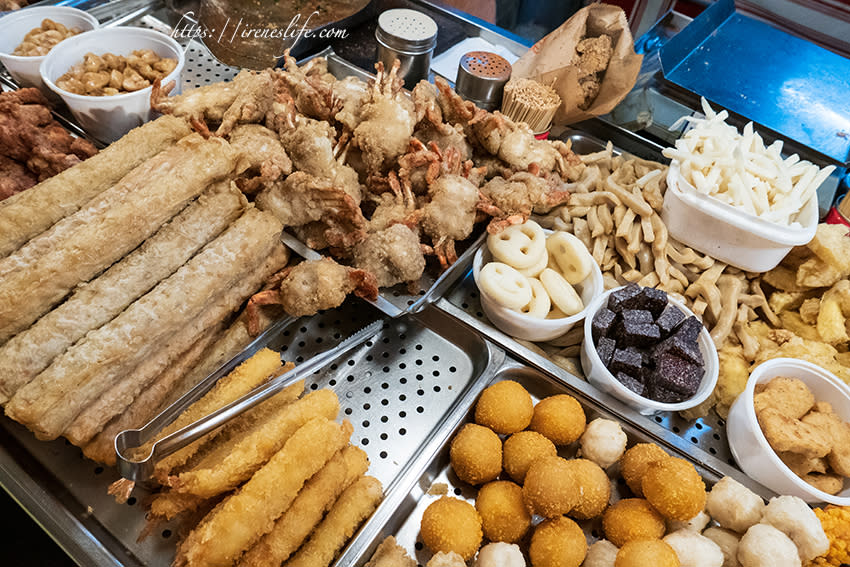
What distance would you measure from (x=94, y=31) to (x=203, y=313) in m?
2.08

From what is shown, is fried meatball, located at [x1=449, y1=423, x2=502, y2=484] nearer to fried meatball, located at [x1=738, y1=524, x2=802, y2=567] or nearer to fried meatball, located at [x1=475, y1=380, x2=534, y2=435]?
fried meatball, located at [x1=475, y1=380, x2=534, y2=435]

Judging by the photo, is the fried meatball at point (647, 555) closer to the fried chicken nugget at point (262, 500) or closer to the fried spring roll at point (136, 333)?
the fried chicken nugget at point (262, 500)

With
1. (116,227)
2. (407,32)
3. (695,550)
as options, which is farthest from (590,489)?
(407,32)

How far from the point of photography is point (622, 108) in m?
Result: 3.53

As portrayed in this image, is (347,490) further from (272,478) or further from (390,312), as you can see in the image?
(390,312)

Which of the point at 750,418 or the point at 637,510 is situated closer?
the point at 637,510

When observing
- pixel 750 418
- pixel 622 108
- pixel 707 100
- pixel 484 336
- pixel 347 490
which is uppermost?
pixel 707 100

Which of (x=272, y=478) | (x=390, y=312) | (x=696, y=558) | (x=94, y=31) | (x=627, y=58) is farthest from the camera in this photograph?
(x=627, y=58)

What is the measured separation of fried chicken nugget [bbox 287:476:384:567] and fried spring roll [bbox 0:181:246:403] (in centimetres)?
114

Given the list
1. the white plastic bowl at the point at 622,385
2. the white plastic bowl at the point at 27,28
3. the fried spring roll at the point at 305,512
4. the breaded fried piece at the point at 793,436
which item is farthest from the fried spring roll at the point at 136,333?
the breaded fried piece at the point at 793,436

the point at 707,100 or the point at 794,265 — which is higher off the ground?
the point at 707,100

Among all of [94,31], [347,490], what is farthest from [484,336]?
[94,31]

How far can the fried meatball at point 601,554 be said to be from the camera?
6.19 feet

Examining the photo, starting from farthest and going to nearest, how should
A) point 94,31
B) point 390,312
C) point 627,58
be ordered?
point 627,58, point 94,31, point 390,312
